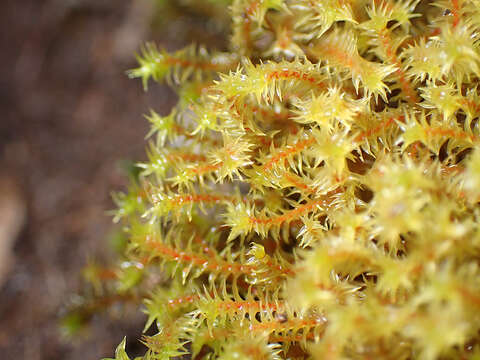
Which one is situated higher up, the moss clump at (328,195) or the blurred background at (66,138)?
the moss clump at (328,195)

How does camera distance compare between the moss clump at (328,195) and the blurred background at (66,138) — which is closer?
the moss clump at (328,195)

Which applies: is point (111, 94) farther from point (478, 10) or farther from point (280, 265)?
point (478, 10)

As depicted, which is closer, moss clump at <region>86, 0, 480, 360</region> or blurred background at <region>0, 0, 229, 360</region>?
moss clump at <region>86, 0, 480, 360</region>

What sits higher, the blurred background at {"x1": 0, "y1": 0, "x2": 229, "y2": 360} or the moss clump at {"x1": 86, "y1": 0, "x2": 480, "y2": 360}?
the moss clump at {"x1": 86, "y1": 0, "x2": 480, "y2": 360}

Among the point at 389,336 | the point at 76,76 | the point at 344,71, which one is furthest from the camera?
the point at 76,76

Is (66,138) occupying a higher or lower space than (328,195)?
lower

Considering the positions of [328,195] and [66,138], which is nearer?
[328,195]

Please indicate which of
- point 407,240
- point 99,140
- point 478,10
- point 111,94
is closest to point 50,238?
point 99,140

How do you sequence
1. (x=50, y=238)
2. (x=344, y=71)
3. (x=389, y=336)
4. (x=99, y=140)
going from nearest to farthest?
(x=389, y=336)
(x=344, y=71)
(x=50, y=238)
(x=99, y=140)
